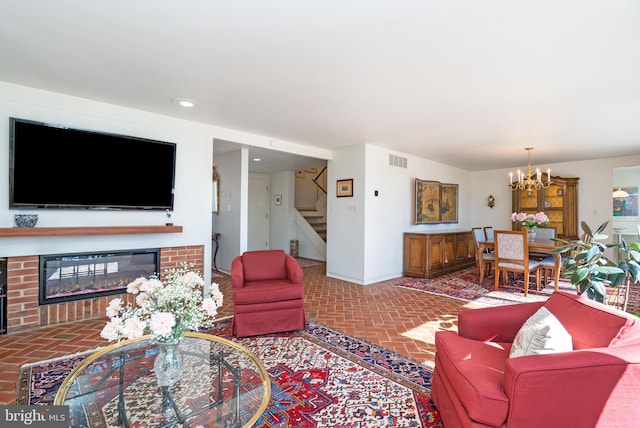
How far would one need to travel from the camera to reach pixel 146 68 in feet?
8.41

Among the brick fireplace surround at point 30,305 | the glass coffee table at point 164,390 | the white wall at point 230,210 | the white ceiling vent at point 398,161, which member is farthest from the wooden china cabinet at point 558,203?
the brick fireplace surround at point 30,305

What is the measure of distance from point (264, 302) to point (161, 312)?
5.04ft

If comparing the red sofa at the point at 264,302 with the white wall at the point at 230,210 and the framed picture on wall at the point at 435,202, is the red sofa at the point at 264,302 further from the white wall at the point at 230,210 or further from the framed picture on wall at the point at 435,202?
the framed picture on wall at the point at 435,202

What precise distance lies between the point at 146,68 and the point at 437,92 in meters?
2.66

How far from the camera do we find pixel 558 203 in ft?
22.5

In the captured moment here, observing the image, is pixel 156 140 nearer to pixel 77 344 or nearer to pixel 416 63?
pixel 77 344

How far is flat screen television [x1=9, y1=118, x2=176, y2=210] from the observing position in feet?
9.61

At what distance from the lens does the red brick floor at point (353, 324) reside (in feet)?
8.40

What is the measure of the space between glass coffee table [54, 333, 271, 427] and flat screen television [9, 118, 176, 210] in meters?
2.14

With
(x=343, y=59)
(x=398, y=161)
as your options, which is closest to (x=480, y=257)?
(x=398, y=161)

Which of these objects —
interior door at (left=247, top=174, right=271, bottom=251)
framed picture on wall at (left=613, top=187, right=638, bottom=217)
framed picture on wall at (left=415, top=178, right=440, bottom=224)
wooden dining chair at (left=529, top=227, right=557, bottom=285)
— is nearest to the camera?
wooden dining chair at (left=529, top=227, right=557, bottom=285)

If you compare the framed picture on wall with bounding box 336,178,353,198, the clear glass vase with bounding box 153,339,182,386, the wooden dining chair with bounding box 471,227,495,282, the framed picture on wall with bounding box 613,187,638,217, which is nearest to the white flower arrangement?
the clear glass vase with bounding box 153,339,182,386

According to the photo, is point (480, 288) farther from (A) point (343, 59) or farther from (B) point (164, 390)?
(B) point (164, 390)

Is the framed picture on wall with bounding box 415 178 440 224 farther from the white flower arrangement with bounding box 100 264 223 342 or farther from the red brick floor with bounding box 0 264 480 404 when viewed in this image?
the white flower arrangement with bounding box 100 264 223 342
